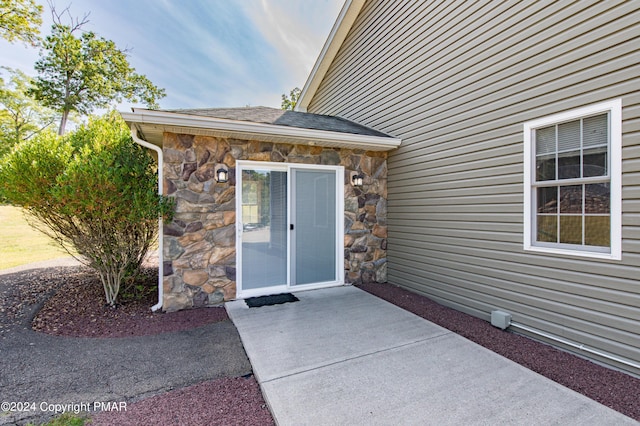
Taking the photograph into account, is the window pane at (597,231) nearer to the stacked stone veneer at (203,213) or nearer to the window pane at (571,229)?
the window pane at (571,229)

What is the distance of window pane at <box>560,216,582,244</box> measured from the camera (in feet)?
9.91

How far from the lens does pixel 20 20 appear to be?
10.7 m

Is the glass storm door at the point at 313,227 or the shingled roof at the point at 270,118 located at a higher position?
the shingled roof at the point at 270,118

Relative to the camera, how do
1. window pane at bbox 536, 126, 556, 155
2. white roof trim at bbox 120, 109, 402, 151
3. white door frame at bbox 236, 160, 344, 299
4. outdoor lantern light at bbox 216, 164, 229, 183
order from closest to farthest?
window pane at bbox 536, 126, 556, 155 < white roof trim at bbox 120, 109, 402, 151 < outdoor lantern light at bbox 216, 164, 229, 183 < white door frame at bbox 236, 160, 344, 299

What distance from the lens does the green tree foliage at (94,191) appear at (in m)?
3.69

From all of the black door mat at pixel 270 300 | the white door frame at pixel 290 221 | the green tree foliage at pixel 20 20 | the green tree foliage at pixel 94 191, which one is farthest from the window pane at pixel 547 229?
the green tree foliage at pixel 20 20

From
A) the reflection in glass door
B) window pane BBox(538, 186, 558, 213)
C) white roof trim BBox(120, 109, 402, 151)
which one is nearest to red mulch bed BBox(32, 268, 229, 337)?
the reflection in glass door

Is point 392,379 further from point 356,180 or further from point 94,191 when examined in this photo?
point 94,191

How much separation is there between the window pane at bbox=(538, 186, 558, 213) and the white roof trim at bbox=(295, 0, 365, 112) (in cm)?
599

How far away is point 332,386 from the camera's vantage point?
2.46m

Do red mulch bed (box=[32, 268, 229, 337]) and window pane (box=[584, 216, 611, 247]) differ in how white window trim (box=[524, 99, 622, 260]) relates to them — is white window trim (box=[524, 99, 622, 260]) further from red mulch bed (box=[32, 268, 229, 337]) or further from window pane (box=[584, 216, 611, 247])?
red mulch bed (box=[32, 268, 229, 337])

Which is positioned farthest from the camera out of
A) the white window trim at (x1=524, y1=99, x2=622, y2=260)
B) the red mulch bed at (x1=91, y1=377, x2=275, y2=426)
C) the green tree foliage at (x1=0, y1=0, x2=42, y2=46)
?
the green tree foliage at (x1=0, y1=0, x2=42, y2=46)

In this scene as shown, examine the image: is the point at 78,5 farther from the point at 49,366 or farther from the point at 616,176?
the point at 616,176

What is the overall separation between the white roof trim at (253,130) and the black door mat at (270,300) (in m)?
2.58
